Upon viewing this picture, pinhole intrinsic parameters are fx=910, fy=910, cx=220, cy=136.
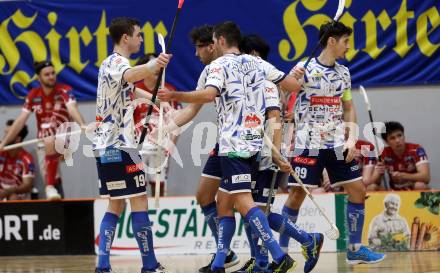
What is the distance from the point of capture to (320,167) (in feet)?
26.7

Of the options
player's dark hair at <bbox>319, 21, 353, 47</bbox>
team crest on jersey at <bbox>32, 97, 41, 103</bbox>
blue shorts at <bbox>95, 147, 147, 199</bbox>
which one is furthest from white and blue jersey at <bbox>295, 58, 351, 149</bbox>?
team crest on jersey at <bbox>32, 97, 41, 103</bbox>

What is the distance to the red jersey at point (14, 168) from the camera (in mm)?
12242

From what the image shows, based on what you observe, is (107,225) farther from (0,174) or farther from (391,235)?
(0,174)

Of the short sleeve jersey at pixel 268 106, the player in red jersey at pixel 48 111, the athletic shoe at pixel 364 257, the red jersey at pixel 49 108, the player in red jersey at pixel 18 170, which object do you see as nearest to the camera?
the short sleeve jersey at pixel 268 106

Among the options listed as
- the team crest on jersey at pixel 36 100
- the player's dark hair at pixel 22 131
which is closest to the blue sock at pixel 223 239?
the team crest on jersey at pixel 36 100

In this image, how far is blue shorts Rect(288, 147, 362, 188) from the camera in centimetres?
809

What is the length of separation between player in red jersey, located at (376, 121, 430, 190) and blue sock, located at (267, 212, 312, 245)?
3578 mm

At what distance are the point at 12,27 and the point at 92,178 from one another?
2.37m

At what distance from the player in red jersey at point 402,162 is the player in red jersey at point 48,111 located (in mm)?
4058


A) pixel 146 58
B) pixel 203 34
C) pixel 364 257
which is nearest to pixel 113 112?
pixel 203 34

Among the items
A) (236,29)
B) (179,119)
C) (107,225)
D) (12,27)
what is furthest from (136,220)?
(12,27)

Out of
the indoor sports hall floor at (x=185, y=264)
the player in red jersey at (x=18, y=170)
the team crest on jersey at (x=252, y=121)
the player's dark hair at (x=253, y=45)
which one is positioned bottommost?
the indoor sports hall floor at (x=185, y=264)

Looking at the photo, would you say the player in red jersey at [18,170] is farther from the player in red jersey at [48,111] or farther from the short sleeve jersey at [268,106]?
the short sleeve jersey at [268,106]

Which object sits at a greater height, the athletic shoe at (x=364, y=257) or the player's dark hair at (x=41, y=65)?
the player's dark hair at (x=41, y=65)
